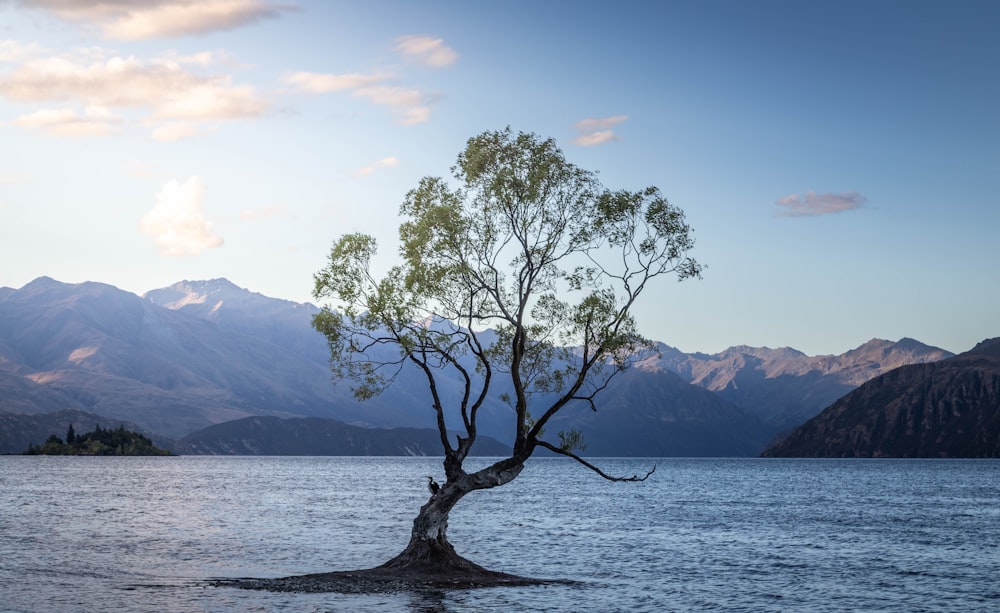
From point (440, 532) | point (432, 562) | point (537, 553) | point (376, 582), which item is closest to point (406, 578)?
point (376, 582)

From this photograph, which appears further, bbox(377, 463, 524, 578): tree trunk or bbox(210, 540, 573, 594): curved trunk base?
bbox(377, 463, 524, 578): tree trunk

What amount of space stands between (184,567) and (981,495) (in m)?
177

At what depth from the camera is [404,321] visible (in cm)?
5641

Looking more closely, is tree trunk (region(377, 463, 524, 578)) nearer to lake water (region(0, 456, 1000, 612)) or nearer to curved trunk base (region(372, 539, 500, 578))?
curved trunk base (region(372, 539, 500, 578))

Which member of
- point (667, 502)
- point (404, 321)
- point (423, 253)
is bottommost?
point (667, 502)

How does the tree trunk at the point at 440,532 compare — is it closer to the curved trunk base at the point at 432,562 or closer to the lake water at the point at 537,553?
the curved trunk base at the point at 432,562

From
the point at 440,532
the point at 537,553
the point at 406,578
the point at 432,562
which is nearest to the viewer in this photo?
the point at 406,578

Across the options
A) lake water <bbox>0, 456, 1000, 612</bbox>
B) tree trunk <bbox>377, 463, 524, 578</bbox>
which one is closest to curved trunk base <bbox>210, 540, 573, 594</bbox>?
tree trunk <bbox>377, 463, 524, 578</bbox>

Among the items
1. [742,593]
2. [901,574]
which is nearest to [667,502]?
[901,574]

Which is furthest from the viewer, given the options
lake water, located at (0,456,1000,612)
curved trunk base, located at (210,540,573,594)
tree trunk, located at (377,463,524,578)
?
tree trunk, located at (377,463,524,578)

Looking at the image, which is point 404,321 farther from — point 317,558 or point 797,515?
point 797,515

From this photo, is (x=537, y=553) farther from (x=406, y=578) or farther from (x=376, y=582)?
(x=376, y=582)

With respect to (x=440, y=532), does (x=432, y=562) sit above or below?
below

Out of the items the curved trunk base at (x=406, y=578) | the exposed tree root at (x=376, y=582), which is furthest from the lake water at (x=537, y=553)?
the curved trunk base at (x=406, y=578)
